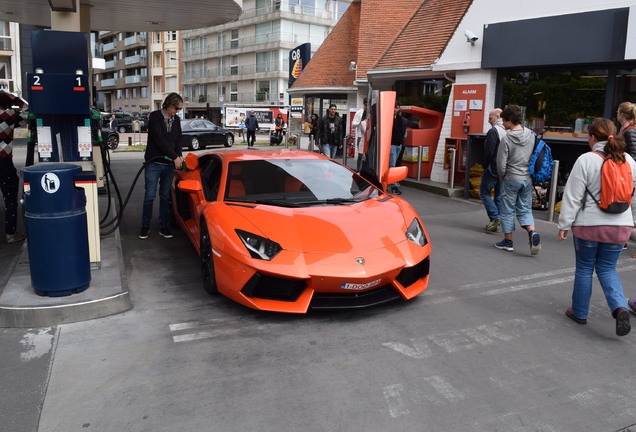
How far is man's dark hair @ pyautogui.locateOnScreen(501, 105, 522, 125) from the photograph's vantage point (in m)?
6.88

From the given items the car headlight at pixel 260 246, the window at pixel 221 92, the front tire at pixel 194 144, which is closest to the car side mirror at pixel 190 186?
the car headlight at pixel 260 246

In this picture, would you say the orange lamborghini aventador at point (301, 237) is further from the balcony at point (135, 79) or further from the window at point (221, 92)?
the balcony at point (135, 79)

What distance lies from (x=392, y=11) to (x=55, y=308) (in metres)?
20.1

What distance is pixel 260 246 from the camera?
4477 millimetres

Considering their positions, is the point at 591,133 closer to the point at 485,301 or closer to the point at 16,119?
the point at 485,301

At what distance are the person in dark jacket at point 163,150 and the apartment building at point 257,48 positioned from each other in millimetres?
47843

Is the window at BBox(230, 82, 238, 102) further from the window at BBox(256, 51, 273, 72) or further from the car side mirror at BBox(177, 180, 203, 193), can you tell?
the car side mirror at BBox(177, 180, 203, 193)

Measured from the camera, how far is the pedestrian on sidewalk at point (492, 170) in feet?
24.7

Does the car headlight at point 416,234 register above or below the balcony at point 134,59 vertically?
below

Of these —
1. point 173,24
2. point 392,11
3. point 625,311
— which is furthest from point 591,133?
point 392,11

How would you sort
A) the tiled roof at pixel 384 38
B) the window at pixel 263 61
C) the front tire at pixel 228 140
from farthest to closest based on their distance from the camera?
the window at pixel 263 61 < the front tire at pixel 228 140 < the tiled roof at pixel 384 38

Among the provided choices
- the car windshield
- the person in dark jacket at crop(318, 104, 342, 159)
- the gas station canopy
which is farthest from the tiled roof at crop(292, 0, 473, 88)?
the car windshield

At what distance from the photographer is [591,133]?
4719 millimetres

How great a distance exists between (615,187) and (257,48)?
187ft
